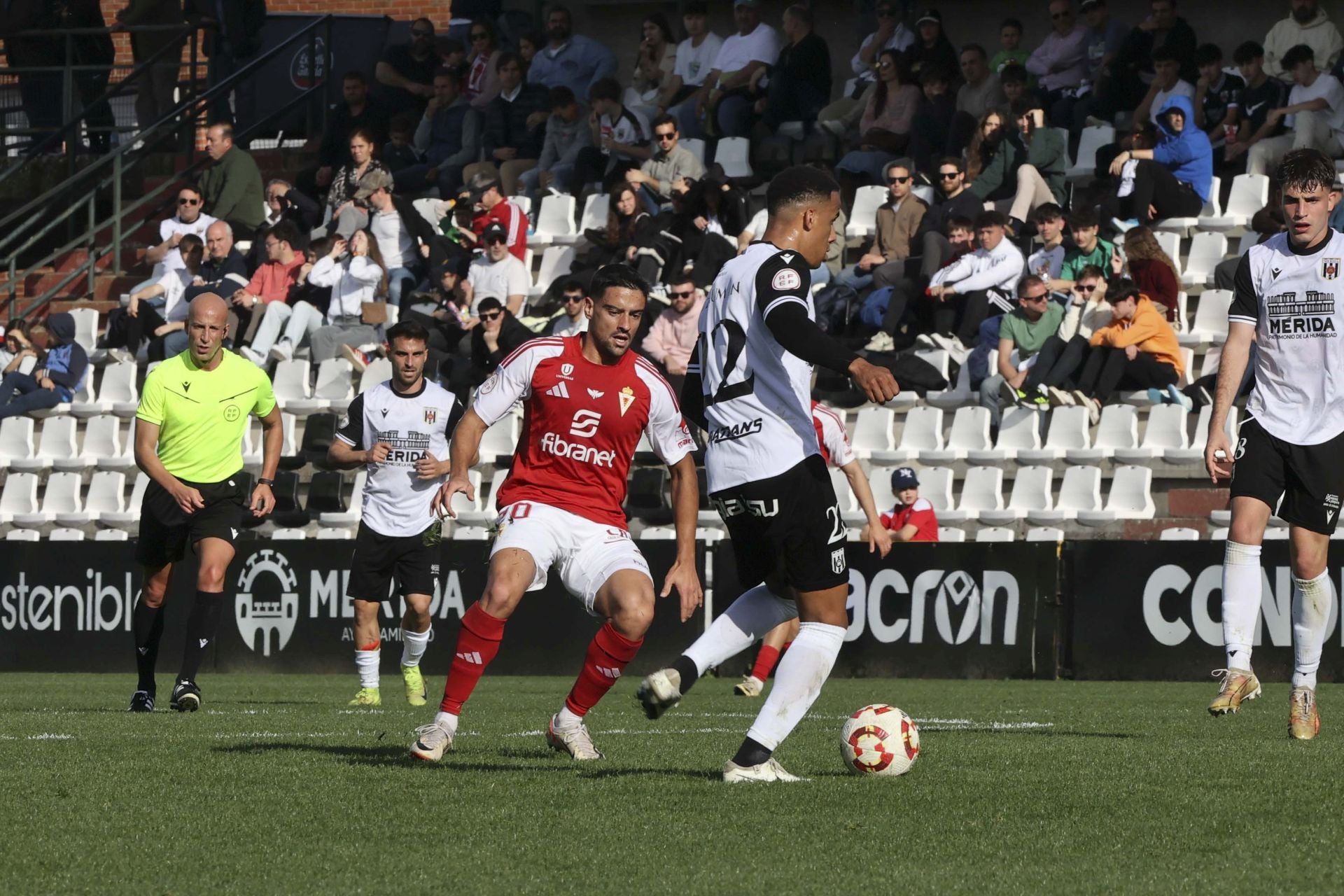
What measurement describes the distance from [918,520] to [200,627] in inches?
258

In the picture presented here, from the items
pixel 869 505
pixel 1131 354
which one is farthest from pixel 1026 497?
pixel 869 505

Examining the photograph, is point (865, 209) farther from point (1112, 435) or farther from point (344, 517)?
point (344, 517)

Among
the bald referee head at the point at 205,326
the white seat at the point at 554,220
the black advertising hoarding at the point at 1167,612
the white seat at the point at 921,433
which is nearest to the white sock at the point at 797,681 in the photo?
the bald referee head at the point at 205,326

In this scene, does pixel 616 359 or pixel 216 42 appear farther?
pixel 216 42

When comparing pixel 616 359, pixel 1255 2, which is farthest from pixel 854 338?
pixel 616 359

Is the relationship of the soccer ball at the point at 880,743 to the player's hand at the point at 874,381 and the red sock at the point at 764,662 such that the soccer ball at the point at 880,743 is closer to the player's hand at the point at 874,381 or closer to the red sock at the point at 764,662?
the player's hand at the point at 874,381

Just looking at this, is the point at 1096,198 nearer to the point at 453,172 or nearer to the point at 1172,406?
the point at 1172,406

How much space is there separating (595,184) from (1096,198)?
575 centimetres

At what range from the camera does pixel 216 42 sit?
24.4 meters

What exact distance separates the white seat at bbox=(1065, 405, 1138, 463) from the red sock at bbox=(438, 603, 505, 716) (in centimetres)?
970

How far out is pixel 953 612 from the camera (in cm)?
1450

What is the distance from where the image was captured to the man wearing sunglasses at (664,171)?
1938cm

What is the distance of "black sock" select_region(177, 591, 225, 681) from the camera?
1073cm

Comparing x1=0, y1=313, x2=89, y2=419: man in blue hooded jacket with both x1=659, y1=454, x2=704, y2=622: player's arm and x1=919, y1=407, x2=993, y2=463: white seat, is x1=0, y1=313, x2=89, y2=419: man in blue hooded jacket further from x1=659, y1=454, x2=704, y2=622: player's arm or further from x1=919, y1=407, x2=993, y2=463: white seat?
x1=659, y1=454, x2=704, y2=622: player's arm
